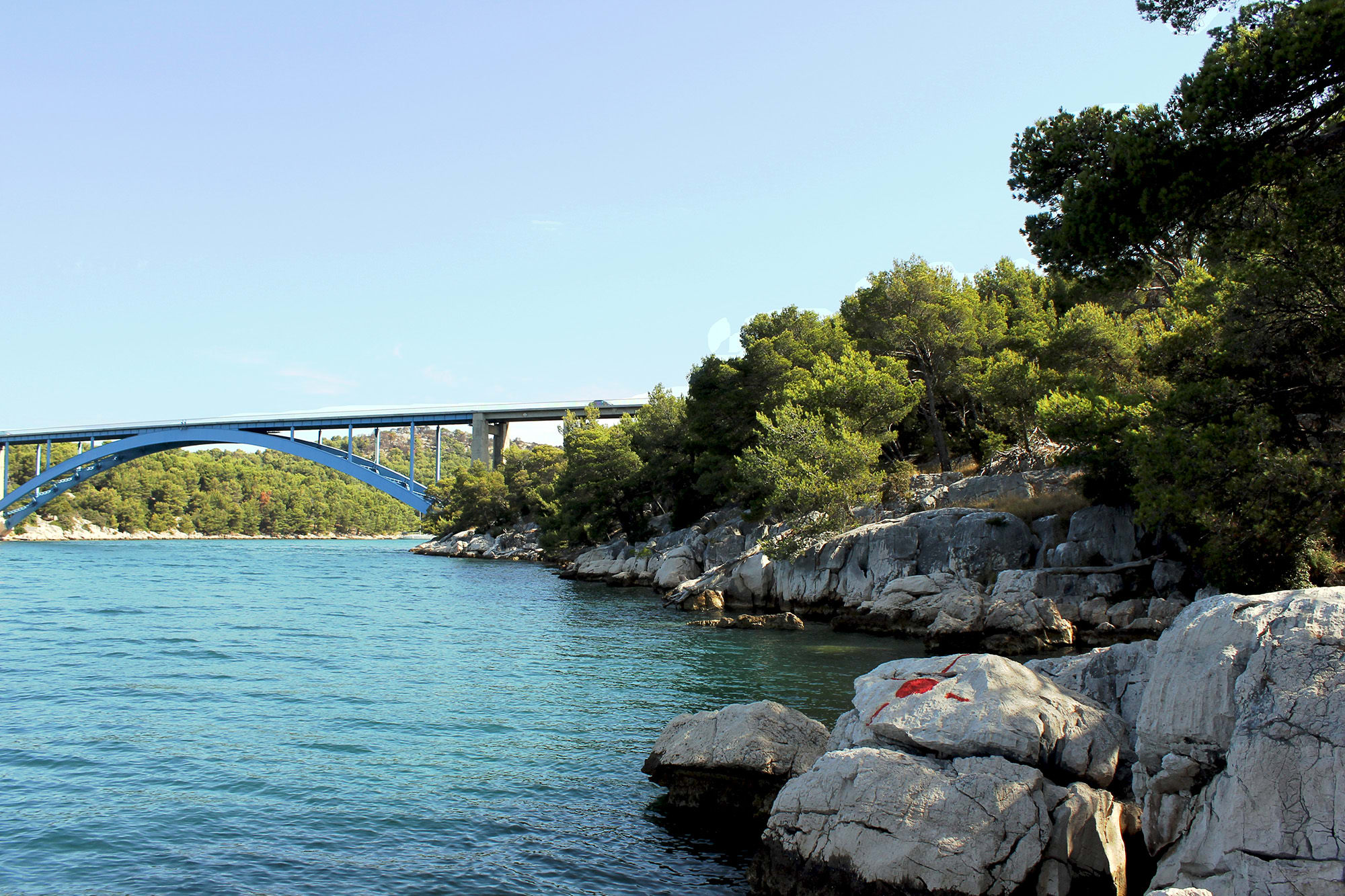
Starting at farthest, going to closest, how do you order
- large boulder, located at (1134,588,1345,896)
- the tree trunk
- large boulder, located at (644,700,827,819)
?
1. the tree trunk
2. large boulder, located at (644,700,827,819)
3. large boulder, located at (1134,588,1345,896)

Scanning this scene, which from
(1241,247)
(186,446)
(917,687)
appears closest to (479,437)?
(186,446)

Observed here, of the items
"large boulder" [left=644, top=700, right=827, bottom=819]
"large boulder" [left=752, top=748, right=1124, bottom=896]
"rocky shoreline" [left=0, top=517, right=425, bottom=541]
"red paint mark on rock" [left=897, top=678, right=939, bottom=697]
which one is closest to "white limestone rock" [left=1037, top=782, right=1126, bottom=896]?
"large boulder" [left=752, top=748, right=1124, bottom=896]

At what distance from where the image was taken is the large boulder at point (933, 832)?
657cm

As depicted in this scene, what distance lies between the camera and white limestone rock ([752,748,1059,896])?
6.56 meters

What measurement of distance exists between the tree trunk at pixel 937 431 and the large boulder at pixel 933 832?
31222 millimetres

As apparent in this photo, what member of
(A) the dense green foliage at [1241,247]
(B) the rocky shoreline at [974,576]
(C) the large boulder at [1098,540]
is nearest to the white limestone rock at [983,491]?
(B) the rocky shoreline at [974,576]

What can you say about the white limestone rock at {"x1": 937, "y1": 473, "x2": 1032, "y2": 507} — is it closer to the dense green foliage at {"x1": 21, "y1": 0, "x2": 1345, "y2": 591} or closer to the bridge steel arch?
the dense green foliage at {"x1": 21, "y1": 0, "x2": 1345, "y2": 591}

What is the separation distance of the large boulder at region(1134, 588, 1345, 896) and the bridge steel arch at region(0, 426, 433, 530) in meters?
75.9

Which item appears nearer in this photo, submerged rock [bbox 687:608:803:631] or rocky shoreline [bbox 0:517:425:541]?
submerged rock [bbox 687:608:803:631]

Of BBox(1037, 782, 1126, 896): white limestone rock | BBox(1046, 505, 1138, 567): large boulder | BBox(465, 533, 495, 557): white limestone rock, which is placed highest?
BBox(1046, 505, 1138, 567): large boulder

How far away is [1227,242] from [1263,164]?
1106 millimetres

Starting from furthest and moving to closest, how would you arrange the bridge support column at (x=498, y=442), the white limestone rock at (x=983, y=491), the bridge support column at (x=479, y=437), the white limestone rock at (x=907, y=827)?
the bridge support column at (x=498, y=442) → the bridge support column at (x=479, y=437) → the white limestone rock at (x=983, y=491) → the white limestone rock at (x=907, y=827)

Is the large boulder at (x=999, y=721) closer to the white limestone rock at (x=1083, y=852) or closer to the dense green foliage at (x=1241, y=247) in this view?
the white limestone rock at (x=1083, y=852)

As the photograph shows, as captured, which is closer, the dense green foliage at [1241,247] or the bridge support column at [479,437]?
the dense green foliage at [1241,247]
